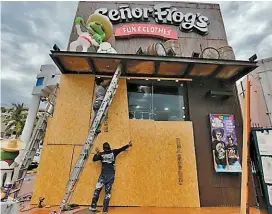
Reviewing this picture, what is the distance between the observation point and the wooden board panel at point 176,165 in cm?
543

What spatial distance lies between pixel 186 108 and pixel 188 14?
4.90m

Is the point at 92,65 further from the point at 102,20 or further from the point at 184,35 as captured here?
the point at 184,35

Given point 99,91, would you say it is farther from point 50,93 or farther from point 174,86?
point 174,86

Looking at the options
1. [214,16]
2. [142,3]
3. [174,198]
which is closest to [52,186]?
[174,198]

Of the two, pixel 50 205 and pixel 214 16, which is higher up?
pixel 214 16

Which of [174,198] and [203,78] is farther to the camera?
[203,78]

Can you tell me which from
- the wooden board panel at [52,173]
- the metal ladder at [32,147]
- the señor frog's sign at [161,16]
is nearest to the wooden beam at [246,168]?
the wooden board panel at [52,173]

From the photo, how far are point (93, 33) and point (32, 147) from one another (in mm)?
4525

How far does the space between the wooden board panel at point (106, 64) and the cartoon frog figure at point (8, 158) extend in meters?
3.51

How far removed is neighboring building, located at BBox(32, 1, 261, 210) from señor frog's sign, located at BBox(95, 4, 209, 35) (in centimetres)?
178

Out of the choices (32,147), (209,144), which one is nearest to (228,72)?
(209,144)

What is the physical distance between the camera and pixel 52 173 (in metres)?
5.41

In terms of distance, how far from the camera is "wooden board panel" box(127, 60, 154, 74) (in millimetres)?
5937

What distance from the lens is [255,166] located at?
326 cm
